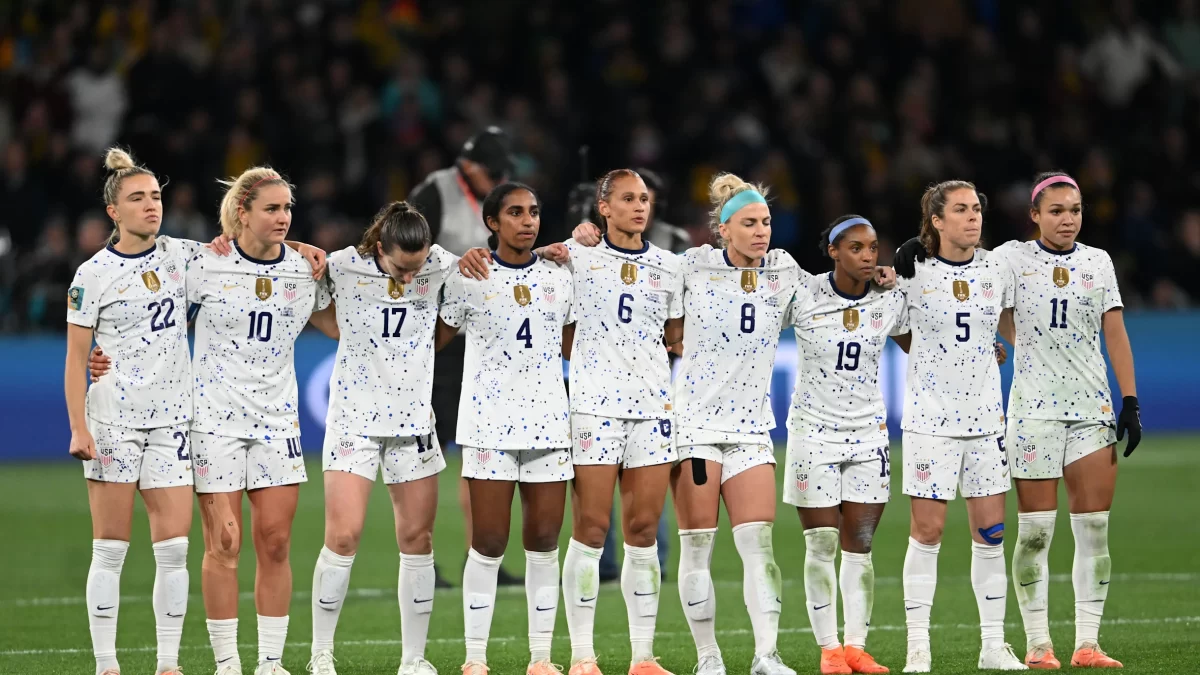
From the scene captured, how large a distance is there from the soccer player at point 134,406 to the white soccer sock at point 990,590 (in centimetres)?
367

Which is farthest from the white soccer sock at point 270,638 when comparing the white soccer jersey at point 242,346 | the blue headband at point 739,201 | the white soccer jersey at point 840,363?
the blue headband at point 739,201

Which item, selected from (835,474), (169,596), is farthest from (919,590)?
(169,596)

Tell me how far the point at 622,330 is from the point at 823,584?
1507 millimetres

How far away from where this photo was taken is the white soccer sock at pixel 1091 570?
8.24 meters

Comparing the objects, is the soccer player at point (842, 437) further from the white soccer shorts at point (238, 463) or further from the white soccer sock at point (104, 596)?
the white soccer sock at point (104, 596)

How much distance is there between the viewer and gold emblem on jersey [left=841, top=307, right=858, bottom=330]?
810 cm

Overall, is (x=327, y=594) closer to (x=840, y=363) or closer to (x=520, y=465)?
(x=520, y=465)

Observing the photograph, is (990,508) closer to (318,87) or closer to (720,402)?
(720,402)

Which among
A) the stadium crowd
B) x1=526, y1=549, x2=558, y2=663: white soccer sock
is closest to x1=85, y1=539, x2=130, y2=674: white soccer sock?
x1=526, y1=549, x2=558, y2=663: white soccer sock

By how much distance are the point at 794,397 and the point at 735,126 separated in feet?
38.2

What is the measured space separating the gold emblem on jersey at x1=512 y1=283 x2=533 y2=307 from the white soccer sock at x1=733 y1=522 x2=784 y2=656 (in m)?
1.42

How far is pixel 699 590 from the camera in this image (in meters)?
7.81

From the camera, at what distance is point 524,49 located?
20.2 metres

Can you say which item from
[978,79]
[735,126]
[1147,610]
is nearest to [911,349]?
[1147,610]
